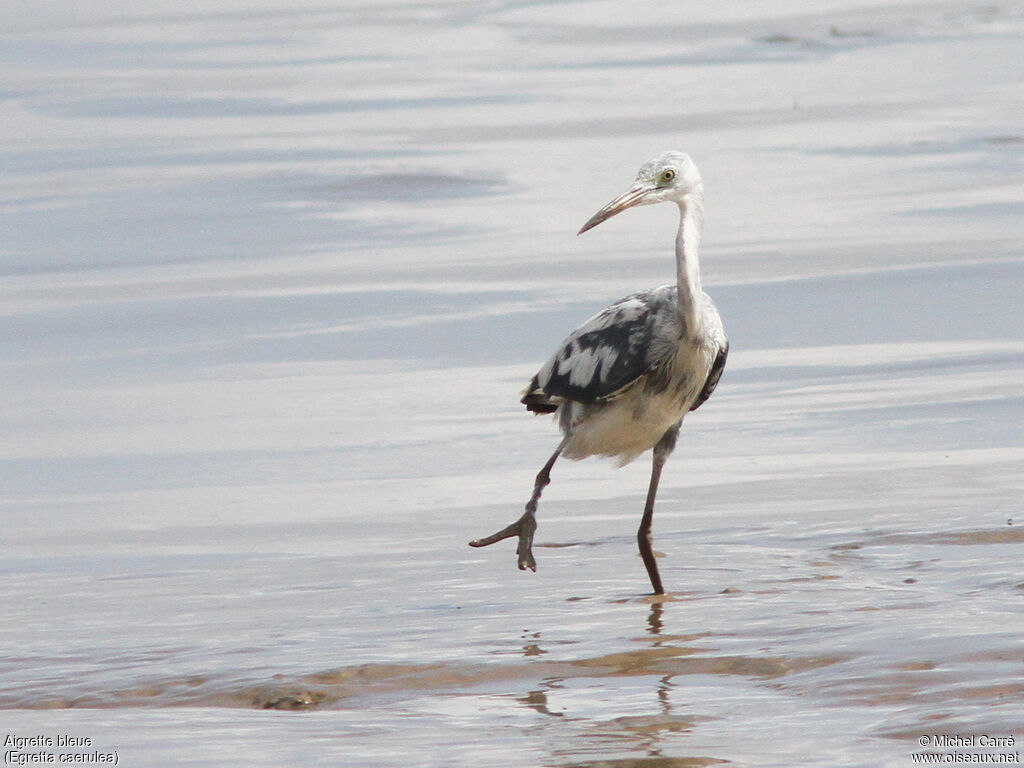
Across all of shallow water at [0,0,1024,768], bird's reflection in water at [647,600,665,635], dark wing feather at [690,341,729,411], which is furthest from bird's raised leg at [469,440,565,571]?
dark wing feather at [690,341,729,411]

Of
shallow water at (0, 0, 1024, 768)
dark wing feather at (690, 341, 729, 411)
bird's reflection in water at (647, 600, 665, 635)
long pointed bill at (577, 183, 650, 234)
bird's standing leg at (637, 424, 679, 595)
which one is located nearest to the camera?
shallow water at (0, 0, 1024, 768)

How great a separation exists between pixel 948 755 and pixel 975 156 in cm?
1192

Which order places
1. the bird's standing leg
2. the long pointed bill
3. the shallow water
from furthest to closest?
the long pointed bill → the bird's standing leg → the shallow water

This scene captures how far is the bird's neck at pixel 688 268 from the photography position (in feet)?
25.6

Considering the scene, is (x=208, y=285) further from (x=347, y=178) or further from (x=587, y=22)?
(x=587, y=22)

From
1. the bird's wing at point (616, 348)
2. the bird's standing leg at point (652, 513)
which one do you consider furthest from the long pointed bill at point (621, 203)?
the bird's standing leg at point (652, 513)

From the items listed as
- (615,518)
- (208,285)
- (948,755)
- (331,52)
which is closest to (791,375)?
(615,518)

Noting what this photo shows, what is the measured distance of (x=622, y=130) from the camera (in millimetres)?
18297

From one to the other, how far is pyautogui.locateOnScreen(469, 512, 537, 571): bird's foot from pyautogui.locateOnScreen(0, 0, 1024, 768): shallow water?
5.4 inches

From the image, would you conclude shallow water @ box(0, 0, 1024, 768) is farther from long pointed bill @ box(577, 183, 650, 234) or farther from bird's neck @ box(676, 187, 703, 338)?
long pointed bill @ box(577, 183, 650, 234)

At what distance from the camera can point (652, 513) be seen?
26.5 feet

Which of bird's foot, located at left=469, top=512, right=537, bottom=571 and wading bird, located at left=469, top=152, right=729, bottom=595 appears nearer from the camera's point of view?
bird's foot, located at left=469, top=512, right=537, bottom=571

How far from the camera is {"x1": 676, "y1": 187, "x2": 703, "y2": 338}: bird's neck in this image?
7.82 metres

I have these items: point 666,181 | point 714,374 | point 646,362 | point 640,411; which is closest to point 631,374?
point 646,362
